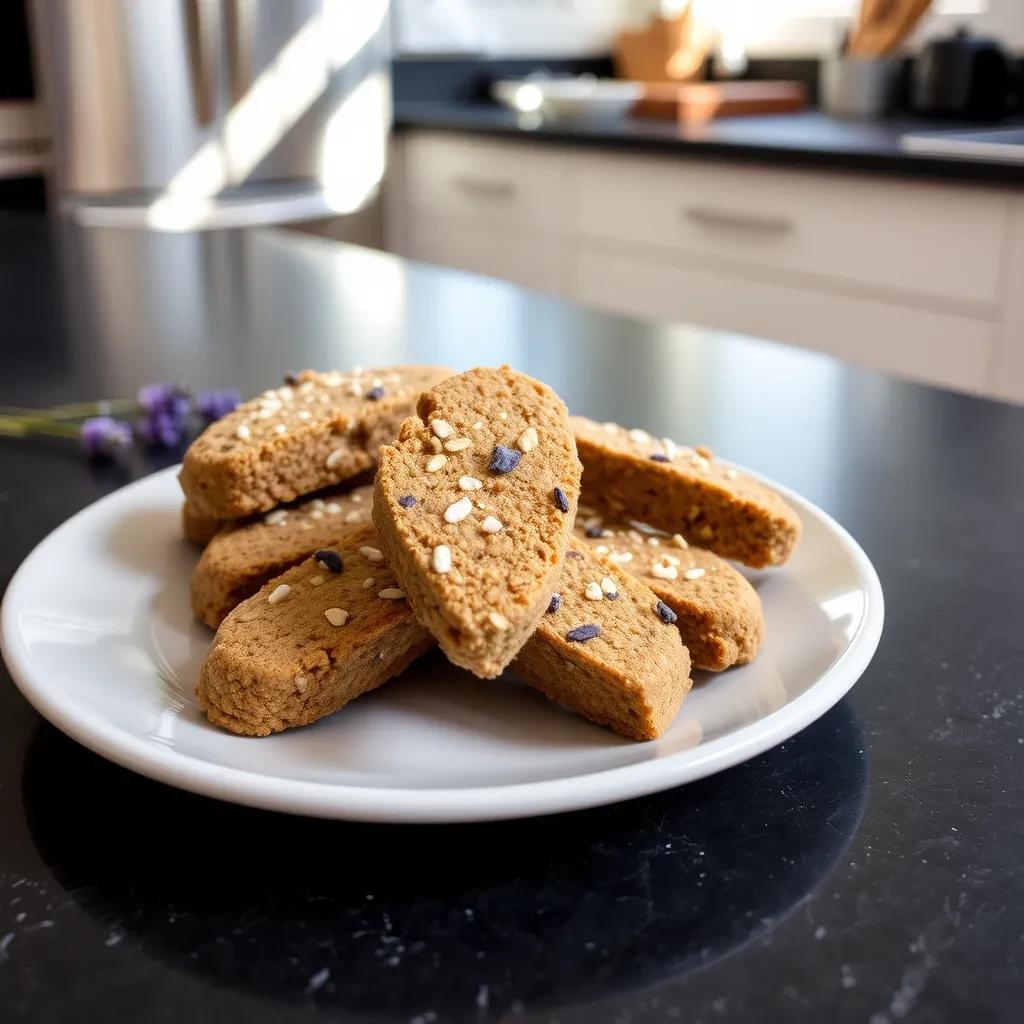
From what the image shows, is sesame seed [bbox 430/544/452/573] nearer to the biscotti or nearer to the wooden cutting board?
the biscotti

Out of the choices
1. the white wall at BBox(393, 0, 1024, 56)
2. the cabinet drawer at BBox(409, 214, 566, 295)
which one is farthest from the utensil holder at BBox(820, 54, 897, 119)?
the cabinet drawer at BBox(409, 214, 566, 295)

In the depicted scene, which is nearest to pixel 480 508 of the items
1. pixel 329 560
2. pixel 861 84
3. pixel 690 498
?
pixel 329 560

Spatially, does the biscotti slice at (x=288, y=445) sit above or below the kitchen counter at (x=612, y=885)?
above

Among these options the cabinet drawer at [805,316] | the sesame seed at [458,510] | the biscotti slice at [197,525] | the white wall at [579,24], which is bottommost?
the cabinet drawer at [805,316]

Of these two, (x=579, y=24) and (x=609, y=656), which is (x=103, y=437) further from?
(x=579, y=24)

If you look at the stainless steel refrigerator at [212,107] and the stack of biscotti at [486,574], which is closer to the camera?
the stack of biscotti at [486,574]

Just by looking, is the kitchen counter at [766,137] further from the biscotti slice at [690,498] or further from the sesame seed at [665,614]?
the sesame seed at [665,614]

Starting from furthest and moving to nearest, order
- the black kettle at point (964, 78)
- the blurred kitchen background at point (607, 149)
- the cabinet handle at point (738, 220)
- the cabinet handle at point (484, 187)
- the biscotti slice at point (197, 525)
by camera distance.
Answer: the cabinet handle at point (484, 187)
the black kettle at point (964, 78)
the cabinet handle at point (738, 220)
the blurred kitchen background at point (607, 149)
the biscotti slice at point (197, 525)

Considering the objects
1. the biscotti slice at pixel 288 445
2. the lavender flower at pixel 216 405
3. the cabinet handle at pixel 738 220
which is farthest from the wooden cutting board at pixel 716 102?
the biscotti slice at pixel 288 445

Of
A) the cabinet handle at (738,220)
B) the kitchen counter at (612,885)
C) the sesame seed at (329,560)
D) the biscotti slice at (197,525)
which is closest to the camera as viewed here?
the kitchen counter at (612,885)
